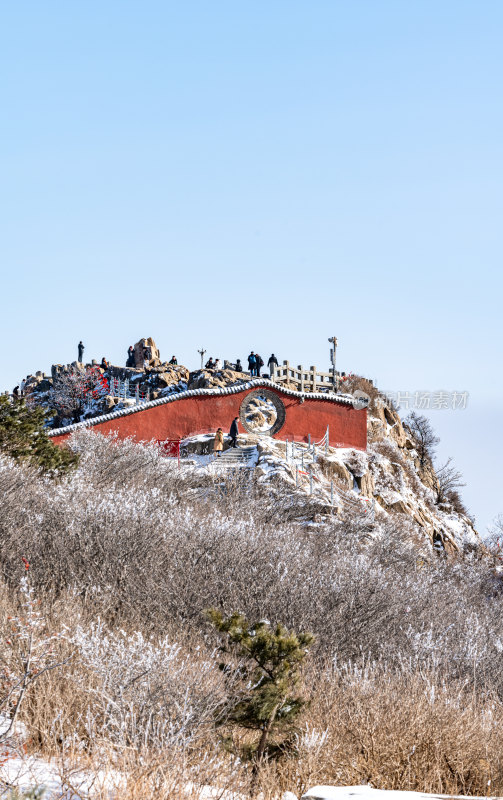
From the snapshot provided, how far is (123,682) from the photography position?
7.18 metres

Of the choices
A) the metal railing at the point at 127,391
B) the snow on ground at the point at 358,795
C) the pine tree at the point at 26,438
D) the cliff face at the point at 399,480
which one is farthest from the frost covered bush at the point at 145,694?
the metal railing at the point at 127,391

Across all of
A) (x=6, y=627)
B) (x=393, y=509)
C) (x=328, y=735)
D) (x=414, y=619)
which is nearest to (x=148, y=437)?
(x=393, y=509)

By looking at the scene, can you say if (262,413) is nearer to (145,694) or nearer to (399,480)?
(399,480)

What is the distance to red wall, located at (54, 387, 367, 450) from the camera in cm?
2802

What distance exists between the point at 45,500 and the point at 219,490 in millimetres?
8004

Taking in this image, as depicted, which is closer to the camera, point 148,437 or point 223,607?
point 223,607

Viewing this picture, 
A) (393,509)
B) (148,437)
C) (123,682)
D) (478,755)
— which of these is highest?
(148,437)

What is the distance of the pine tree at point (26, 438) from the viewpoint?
18.9m

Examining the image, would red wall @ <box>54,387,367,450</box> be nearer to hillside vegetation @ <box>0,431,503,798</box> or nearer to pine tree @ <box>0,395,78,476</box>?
hillside vegetation @ <box>0,431,503,798</box>

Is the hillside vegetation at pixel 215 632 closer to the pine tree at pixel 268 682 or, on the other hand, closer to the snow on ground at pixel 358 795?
the pine tree at pixel 268 682

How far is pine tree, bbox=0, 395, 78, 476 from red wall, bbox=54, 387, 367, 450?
679 centimetres

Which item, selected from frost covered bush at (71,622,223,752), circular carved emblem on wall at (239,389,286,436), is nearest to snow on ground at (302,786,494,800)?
frost covered bush at (71,622,223,752)

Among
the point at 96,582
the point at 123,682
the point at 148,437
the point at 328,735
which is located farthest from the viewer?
the point at 148,437

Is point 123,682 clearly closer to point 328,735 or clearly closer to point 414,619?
point 328,735
